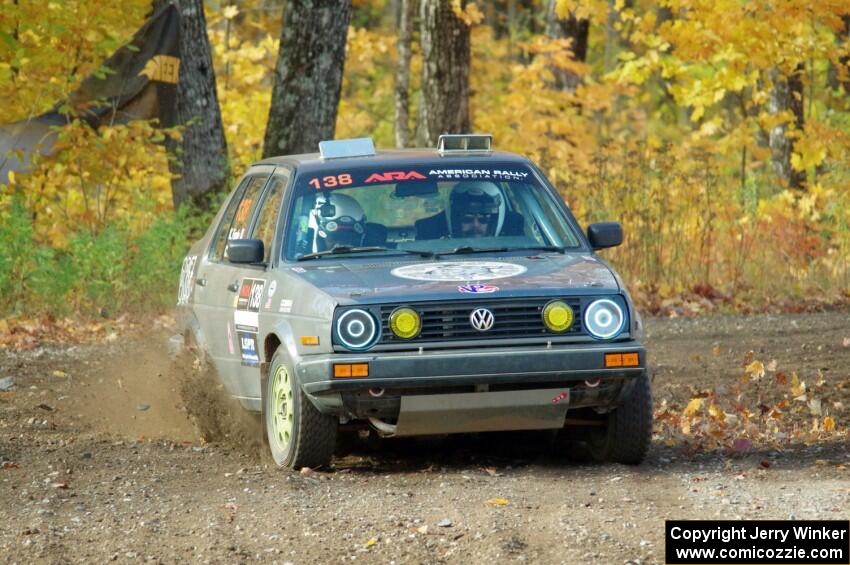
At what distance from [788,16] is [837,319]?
14.6 feet

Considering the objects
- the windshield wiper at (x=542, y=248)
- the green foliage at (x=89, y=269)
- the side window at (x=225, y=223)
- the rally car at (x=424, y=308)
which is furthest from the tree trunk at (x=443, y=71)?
the windshield wiper at (x=542, y=248)

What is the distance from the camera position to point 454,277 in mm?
7508

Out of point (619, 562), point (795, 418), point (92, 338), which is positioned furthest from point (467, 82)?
point (619, 562)

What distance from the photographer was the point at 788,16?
17000mm

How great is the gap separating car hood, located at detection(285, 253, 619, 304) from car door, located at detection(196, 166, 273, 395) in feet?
3.11

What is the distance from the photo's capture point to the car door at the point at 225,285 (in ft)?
29.0

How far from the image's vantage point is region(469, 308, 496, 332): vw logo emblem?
730 cm

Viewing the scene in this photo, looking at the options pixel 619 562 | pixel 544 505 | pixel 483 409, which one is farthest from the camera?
pixel 483 409

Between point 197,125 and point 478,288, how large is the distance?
11.6 meters

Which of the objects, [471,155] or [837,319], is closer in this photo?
[471,155]

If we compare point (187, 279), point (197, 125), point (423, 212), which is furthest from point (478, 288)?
point (197, 125)

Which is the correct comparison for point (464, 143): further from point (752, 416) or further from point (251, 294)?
point (752, 416)

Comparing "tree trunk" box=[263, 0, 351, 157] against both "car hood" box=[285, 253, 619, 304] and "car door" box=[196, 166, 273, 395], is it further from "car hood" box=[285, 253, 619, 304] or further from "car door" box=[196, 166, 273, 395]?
"car hood" box=[285, 253, 619, 304]

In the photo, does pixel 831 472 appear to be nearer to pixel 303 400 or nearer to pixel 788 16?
pixel 303 400
